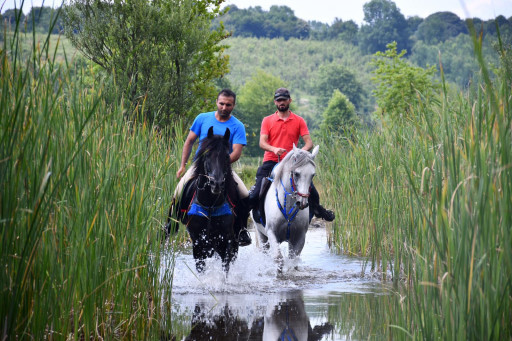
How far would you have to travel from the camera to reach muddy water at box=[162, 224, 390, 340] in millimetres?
5848

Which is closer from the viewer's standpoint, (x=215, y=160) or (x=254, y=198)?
(x=215, y=160)

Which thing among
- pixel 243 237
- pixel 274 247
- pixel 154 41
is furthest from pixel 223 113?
pixel 154 41

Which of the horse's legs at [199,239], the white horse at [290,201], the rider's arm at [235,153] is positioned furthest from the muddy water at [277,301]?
the rider's arm at [235,153]

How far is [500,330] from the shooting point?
301 centimetres

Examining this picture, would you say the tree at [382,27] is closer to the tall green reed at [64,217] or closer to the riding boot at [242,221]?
the riding boot at [242,221]

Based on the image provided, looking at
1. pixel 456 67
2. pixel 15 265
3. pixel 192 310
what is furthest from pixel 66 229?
pixel 456 67

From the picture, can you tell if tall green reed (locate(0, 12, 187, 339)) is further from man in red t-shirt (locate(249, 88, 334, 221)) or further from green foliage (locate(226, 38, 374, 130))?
green foliage (locate(226, 38, 374, 130))

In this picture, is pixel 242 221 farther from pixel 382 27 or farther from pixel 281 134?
pixel 382 27

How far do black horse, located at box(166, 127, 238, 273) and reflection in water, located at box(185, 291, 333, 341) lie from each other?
1.01 metres

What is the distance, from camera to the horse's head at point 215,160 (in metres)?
7.07

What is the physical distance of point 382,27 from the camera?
17725 cm

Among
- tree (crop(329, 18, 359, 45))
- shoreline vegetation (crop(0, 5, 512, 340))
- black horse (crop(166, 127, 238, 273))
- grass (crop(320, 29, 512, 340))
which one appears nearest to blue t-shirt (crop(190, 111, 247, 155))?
black horse (crop(166, 127, 238, 273))

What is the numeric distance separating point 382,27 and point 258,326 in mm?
178475

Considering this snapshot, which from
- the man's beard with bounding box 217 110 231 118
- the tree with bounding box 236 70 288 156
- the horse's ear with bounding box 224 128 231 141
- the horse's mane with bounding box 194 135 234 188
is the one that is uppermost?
the man's beard with bounding box 217 110 231 118
